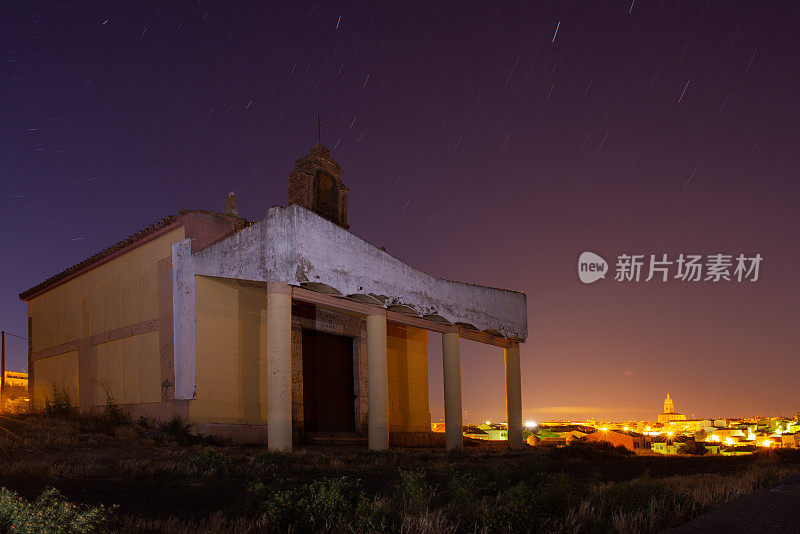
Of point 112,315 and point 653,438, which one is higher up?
point 112,315

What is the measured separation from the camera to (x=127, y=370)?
21016 mm

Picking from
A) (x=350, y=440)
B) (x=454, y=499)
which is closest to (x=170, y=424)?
(x=350, y=440)

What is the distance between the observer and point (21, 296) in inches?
1166

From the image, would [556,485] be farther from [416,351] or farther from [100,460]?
[416,351]

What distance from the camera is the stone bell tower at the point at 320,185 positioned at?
24391 mm


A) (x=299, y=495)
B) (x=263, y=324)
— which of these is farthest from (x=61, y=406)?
(x=299, y=495)

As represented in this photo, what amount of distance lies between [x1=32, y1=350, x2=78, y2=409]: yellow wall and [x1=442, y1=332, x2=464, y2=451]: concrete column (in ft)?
42.0

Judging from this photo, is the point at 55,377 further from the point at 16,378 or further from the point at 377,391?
the point at 16,378

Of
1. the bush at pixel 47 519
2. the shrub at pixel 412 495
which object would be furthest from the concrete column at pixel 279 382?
the bush at pixel 47 519

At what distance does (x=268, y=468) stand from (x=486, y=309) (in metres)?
13.8

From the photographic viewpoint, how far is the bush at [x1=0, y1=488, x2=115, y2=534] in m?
5.88

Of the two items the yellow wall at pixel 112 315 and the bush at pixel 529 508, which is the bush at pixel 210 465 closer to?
the bush at pixel 529 508

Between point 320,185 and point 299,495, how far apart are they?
58.7 feet

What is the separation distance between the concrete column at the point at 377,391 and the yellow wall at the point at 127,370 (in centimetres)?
606
